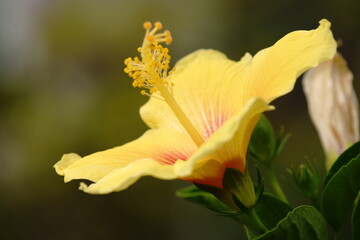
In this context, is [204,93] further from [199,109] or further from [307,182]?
[307,182]

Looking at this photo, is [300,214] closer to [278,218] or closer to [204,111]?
[278,218]

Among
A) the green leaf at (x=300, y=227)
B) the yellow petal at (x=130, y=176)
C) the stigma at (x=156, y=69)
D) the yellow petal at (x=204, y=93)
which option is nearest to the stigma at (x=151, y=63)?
the stigma at (x=156, y=69)

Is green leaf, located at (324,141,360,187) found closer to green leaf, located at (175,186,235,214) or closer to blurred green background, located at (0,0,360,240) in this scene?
green leaf, located at (175,186,235,214)

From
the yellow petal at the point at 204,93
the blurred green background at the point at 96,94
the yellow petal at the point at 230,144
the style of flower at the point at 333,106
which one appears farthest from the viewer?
the blurred green background at the point at 96,94

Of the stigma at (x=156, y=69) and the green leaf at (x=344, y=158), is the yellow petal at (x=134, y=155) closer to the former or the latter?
the stigma at (x=156, y=69)

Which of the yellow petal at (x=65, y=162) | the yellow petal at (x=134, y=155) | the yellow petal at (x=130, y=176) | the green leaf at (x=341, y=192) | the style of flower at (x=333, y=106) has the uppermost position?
the yellow petal at (x=65, y=162)

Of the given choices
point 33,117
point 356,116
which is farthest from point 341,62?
point 33,117
